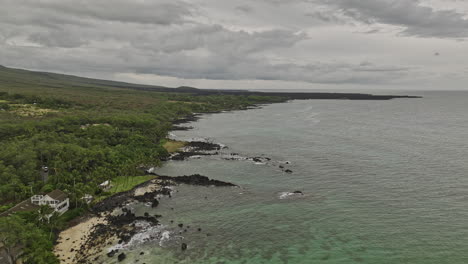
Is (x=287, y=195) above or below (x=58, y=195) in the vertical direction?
below

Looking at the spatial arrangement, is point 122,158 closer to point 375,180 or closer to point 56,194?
point 56,194

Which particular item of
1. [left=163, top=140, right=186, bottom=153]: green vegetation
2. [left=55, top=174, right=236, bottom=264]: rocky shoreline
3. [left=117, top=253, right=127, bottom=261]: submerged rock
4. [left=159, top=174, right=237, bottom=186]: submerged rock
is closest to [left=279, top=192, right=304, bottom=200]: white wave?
[left=55, top=174, right=236, bottom=264]: rocky shoreline

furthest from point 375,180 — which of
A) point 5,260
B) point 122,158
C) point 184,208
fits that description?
point 5,260

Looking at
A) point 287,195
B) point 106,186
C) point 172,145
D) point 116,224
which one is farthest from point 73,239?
point 172,145

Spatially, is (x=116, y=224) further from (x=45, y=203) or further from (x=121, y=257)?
(x=45, y=203)

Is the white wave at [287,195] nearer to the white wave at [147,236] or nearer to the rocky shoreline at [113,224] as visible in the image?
the rocky shoreline at [113,224]

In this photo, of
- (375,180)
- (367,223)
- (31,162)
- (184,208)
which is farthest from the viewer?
(375,180)

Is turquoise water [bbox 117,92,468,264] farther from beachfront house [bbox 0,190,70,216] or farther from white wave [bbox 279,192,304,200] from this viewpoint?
beachfront house [bbox 0,190,70,216]
